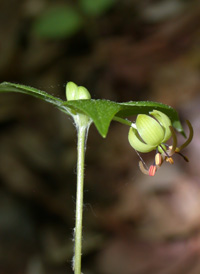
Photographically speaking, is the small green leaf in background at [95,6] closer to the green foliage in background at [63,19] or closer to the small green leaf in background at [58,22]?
the green foliage in background at [63,19]

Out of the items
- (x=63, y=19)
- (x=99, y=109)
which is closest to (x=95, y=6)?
(x=63, y=19)

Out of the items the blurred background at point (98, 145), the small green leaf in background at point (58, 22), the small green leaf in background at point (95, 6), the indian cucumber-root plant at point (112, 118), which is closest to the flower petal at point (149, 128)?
the indian cucumber-root plant at point (112, 118)

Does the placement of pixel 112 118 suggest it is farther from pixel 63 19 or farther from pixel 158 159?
pixel 63 19

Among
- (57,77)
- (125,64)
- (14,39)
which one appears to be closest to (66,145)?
(57,77)

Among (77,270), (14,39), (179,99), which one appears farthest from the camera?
(14,39)

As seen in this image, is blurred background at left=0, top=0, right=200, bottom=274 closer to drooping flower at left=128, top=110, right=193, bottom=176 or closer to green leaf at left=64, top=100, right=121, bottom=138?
drooping flower at left=128, top=110, right=193, bottom=176

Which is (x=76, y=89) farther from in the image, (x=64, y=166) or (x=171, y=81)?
(x=171, y=81)
